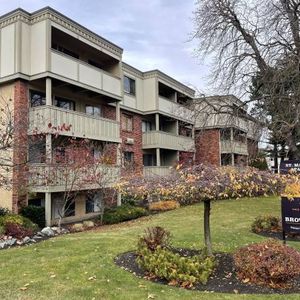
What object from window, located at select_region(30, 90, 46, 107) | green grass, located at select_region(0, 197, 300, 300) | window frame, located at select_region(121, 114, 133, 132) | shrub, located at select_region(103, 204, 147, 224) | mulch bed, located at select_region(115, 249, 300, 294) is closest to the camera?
green grass, located at select_region(0, 197, 300, 300)

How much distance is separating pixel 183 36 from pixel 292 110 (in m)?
6.80

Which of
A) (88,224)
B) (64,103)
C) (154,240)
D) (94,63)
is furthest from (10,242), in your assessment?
(94,63)

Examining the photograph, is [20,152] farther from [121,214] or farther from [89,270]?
[89,270]

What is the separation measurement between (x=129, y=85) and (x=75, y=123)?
9.12m

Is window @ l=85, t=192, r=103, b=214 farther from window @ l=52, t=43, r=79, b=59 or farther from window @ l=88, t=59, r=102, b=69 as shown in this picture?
window @ l=52, t=43, r=79, b=59

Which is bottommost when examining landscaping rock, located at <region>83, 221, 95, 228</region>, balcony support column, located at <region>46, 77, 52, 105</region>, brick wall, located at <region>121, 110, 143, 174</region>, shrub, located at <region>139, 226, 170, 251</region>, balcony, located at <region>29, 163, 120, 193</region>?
landscaping rock, located at <region>83, 221, 95, 228</region>

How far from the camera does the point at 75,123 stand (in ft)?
56.6

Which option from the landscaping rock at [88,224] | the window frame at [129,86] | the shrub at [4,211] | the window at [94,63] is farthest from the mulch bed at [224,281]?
the window frame at [129,86]

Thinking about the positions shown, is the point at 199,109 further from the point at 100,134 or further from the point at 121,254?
the point at 121,254

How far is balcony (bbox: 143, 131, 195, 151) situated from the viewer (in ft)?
85.3

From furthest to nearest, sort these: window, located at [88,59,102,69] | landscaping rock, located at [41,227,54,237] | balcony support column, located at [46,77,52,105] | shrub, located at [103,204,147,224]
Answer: window, located at [88,59,102,69], shrub, located at [103,204,147,224], balcony support column, located at [46,77,52,105], landscaping rock, located at [41,227,54,237]

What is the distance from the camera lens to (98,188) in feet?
63.3

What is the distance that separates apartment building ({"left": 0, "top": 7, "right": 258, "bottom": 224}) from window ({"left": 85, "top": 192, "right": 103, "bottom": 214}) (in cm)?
6

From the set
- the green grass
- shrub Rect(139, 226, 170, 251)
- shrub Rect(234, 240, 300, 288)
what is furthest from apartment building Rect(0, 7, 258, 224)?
shrub Rect(234, 240, 300, 288)
